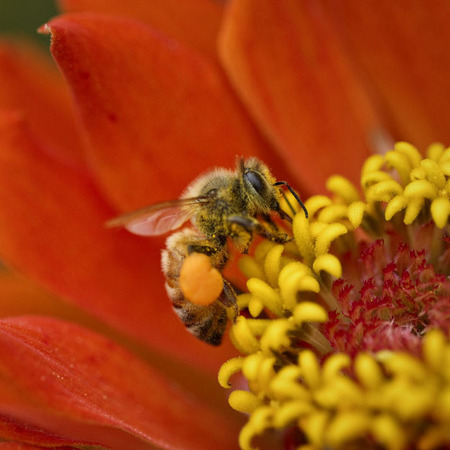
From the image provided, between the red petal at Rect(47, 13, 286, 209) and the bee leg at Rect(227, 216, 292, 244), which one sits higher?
the red petal at Rect(47, 13, 286, 209)

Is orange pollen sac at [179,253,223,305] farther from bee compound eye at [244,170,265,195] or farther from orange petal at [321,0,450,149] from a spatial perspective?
orange petal at [321,0,450,149]

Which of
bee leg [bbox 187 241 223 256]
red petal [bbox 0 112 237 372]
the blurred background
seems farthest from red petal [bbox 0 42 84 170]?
the blurred background

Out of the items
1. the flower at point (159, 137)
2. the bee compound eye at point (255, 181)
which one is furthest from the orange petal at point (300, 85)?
the bee compound eye at point (255, 181)

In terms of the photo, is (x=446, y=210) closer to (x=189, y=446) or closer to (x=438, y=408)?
(x=438, y=408)

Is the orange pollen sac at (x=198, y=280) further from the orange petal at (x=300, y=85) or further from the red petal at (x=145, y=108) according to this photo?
the orange petal at (x=300, y=85)

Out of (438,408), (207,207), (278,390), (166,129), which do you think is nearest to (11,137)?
(166,129)

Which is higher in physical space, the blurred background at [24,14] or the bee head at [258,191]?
the blurred background at [24,14]

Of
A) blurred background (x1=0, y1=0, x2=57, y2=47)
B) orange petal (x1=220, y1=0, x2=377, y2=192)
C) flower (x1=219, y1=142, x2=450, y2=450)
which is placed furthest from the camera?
blurred background (x1=0, y1=0, x2=57, y2=47)
